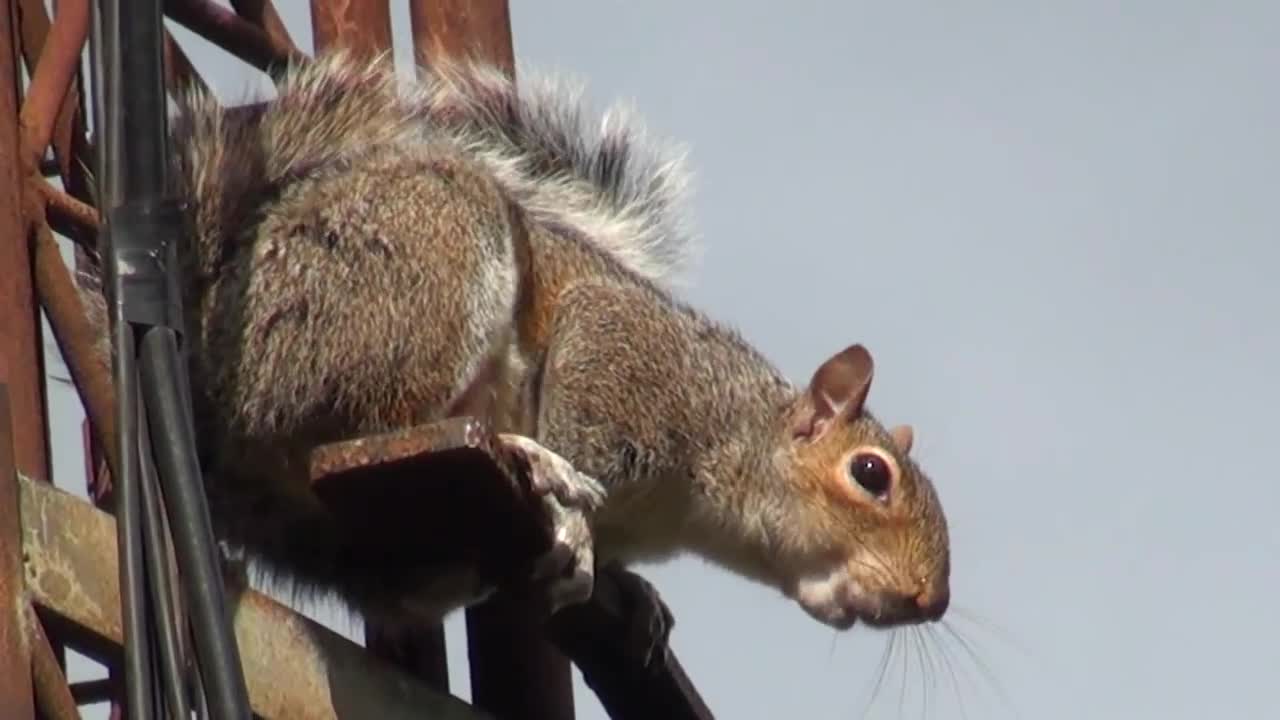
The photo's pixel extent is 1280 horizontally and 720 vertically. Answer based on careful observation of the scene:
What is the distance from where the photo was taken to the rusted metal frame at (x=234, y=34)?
4266 millimetres

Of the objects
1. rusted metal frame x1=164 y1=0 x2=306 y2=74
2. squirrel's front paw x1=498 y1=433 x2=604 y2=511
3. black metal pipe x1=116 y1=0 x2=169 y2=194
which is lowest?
squirrel's front paw x1=498 y1=433 x2=604 y2=511

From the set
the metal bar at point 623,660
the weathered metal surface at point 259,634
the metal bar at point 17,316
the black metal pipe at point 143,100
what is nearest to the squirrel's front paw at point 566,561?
the weathered metal surface at point 259,634

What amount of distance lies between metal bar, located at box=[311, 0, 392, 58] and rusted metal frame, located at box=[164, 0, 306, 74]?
0.07 meters

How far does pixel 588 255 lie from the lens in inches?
171

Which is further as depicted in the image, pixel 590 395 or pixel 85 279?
pixel 590 395

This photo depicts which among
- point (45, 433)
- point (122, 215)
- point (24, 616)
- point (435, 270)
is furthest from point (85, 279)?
point (122, 215)

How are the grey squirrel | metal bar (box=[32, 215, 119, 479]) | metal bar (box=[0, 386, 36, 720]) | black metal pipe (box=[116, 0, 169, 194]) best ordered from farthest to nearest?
the grey squirrel < metal bar (box=[32, 215, 119, 479]) < metal bar (box=[0, 386, 36, 720]) < black metal pipe (box=[116, 0, 169, 194])

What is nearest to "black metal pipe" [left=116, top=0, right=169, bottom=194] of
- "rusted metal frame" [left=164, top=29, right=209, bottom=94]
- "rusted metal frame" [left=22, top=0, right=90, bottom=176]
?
"rusted metal frame" [left=22, top=0, right=90, bottom=176]

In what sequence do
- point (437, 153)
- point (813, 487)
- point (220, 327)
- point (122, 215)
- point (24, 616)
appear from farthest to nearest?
1. point (813, 487)
2. point (437, 153)
3. point (220, 327)
4. point (24, 616)
5. point (122, 215)

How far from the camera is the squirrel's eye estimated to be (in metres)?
4.64

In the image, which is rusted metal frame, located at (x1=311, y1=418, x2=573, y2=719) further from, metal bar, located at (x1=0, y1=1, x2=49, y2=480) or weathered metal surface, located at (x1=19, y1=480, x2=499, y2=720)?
metal bar, located at (x1=0, y1=1, x2=49, y2=480)

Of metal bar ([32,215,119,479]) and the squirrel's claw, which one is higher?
metal bar ([32,215,119,479])

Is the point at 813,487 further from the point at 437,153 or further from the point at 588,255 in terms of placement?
the point at 437,153

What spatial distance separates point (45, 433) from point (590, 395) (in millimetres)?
1189
